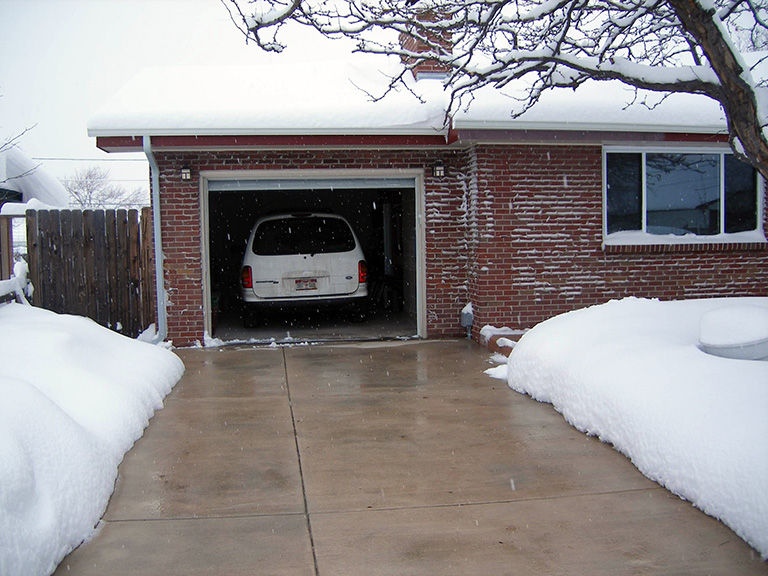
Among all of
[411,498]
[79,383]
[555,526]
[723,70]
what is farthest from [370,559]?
[723,70]

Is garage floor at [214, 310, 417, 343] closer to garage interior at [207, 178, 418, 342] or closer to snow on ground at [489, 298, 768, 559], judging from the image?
garage interior at [207, 178, 418, 342]

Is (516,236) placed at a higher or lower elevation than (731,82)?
lower

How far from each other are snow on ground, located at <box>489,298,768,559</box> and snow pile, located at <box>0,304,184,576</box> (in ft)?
10.7

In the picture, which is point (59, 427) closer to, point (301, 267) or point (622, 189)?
point (301, 267)

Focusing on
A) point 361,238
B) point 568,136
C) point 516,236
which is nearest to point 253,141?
point 516,236

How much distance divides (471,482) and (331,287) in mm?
6269

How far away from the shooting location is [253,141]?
28.2 feet

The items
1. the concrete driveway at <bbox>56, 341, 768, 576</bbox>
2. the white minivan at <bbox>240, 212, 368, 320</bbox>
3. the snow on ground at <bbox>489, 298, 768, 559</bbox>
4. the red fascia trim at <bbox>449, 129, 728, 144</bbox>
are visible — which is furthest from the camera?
the white minivan at <bbox>240, 212, 368, 320</bbox>

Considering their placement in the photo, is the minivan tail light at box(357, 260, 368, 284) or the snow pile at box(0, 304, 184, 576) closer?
the snow pile at box(0, 304, 184, 576)

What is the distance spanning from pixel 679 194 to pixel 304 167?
521 cm

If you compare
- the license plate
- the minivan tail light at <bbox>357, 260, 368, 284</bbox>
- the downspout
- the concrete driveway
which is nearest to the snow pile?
the concrete driveway

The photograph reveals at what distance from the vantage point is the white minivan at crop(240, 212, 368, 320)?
10133 mm

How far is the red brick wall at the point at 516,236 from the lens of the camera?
29.7 feet

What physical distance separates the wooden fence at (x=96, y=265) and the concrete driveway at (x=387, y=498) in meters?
3.49
